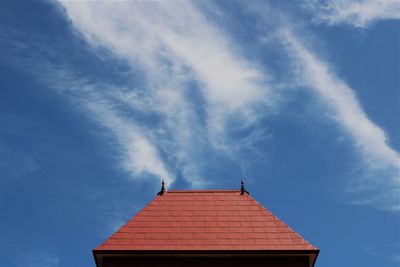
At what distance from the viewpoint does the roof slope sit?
57.5 feet

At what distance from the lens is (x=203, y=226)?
18.5 m

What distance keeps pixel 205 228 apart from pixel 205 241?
782 millimetres

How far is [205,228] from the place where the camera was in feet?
60.3

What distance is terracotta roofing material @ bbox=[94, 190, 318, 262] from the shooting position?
1747 centimetres

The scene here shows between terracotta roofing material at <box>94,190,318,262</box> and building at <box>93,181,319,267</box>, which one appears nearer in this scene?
building at <box>93,181,319,267</box>

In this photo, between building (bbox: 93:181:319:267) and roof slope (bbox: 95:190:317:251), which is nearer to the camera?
building (bbox: 93:181:319:267)

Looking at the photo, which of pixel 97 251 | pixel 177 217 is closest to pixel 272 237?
pixel 177 217

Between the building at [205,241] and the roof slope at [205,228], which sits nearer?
the building at [205,241]

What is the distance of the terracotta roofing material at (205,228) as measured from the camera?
17469 millimetres

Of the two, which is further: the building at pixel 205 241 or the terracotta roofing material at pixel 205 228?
the terracotta roofing material at pixel 205 228

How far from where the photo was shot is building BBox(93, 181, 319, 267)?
1731 centimetres

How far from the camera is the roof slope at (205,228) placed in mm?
17516

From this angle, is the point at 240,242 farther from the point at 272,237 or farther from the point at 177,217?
the point at 177,217

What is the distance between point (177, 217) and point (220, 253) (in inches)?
107
